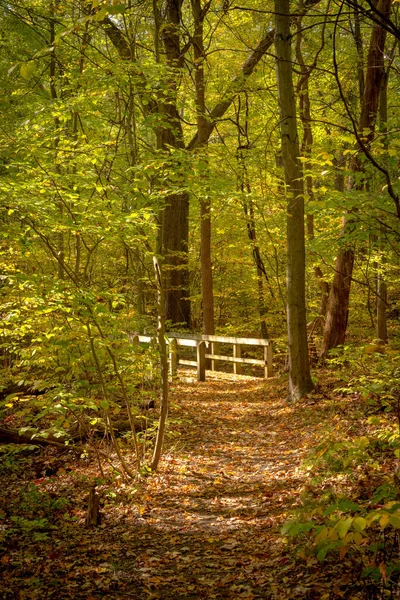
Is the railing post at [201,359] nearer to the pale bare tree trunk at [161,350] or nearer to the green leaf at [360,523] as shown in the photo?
the pale bare tree trunk at [161,350]

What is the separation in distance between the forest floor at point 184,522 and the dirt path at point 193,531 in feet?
0.04

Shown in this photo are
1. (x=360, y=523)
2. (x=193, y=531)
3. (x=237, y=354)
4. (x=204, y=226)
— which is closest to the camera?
(x=360, y=523)

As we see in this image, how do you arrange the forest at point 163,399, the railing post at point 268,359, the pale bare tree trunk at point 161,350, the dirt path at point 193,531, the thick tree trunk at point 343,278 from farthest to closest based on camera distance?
the railing post at point 268,359 < the thick tree trunk at point 343,278 < the pale bare tree trunk at point 161,350 < the dirt path at point 193,531 < the forest at point 163,399

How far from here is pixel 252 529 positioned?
4.80 metres

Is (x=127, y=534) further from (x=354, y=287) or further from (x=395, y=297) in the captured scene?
(x=395, y=297)

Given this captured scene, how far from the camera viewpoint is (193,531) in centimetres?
498

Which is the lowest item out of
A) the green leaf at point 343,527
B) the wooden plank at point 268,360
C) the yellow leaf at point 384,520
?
the wooden plank at point 268,360

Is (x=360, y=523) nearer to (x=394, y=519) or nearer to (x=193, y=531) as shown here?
(x=394, y=519)

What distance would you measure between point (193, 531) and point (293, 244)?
535cm

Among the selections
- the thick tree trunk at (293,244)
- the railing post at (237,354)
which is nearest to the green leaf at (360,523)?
the thick tree trunk at (293,244)

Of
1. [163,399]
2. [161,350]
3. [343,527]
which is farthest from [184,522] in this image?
[343,527]

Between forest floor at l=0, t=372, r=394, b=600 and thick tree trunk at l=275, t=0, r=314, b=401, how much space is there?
0.59 meters

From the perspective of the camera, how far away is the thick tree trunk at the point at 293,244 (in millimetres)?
8742

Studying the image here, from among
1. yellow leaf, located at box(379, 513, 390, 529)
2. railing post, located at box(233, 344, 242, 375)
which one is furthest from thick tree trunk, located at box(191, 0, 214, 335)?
yellow leaf, located at box(379, 513, 390, 529)
